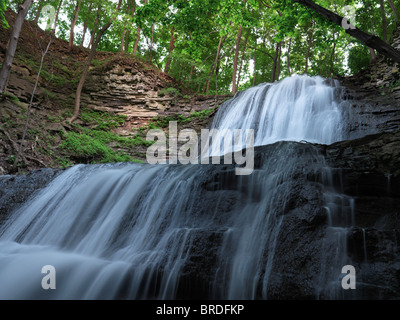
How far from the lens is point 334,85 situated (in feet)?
31.9

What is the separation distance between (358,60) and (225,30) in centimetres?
1061

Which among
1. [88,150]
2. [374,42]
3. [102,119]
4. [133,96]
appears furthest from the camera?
[133,96]

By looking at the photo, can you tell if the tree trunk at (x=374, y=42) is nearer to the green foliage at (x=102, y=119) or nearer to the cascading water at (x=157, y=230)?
the cascading water at (x=157, y=230)

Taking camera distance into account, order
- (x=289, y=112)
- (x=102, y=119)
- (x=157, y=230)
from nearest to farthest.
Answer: (x=157, y=230) < (x=289, y=112) < (x=102, y=119)

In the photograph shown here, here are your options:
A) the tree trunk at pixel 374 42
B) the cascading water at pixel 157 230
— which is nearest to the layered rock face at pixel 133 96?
the cascading water at pixel 157 230

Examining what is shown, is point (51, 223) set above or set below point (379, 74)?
below

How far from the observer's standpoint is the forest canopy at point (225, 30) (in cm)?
654

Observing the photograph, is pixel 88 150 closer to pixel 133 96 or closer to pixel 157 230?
pixel 133 96

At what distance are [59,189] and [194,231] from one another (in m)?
3.83

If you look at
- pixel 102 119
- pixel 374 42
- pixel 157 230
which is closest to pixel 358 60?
pixel 102 119

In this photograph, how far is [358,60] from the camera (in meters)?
15.4

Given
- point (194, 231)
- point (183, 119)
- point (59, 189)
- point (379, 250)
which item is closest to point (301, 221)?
point (379, 250)
